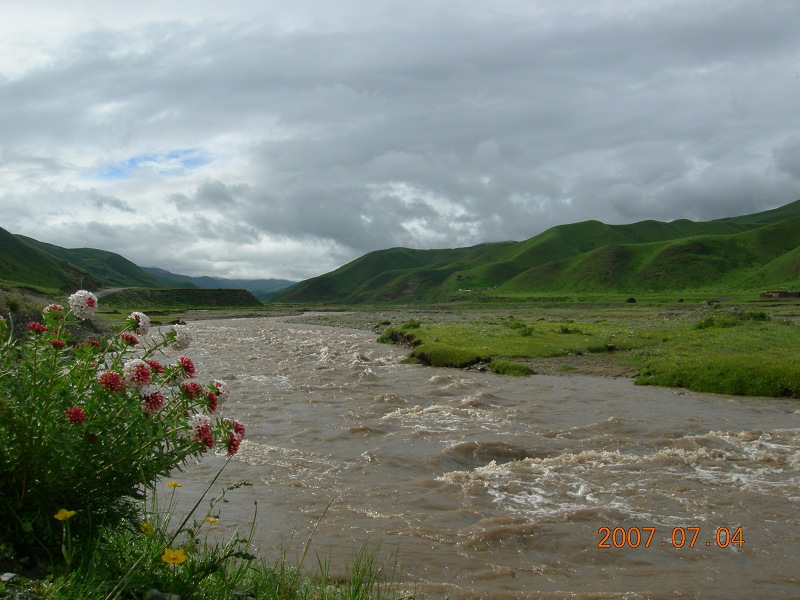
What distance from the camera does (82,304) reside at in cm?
637

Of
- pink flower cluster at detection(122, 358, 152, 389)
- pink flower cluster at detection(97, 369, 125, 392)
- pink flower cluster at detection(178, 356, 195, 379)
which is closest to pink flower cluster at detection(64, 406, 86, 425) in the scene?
pink flower cluster at detection(97, 369, 125, 392)

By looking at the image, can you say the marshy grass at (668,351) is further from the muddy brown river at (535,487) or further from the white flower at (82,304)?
the white flower at (82,304)

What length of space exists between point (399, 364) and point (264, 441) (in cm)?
1871

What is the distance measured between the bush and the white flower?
11 mm

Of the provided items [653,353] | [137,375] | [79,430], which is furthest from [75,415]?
[653,353]

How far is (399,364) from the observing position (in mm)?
34656

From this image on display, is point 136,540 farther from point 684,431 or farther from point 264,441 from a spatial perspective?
point 684,431

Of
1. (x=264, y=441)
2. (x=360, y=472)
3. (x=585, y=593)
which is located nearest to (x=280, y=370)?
(x=264, y=441)

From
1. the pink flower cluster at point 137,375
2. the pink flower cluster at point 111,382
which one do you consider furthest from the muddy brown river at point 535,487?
the pink flower cluster at point 111,382

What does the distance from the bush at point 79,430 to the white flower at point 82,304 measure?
1cm

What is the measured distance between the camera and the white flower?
631 cm

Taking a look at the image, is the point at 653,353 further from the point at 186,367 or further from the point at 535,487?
the point at 186,367

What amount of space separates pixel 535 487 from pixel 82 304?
9939 mm

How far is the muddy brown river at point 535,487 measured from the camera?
8.82 meters
